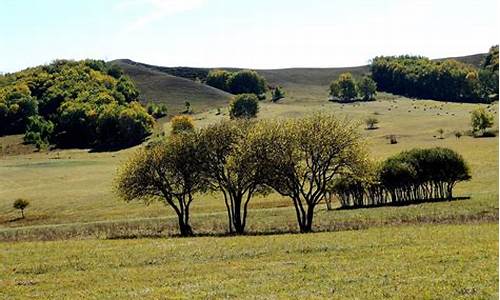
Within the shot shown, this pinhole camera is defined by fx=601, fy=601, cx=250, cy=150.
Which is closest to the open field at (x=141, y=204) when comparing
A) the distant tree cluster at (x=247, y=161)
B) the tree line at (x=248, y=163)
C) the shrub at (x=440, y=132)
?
the shrub at (x=440, y=132)

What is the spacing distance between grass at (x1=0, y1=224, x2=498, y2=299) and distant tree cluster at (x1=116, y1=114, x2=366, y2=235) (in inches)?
613

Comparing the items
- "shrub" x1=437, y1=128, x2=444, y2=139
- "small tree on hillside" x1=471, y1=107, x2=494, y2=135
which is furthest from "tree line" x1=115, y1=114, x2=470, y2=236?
"small tree on hillside" x1=471, y1=107, x2=494, y2=135

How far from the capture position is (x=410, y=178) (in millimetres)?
83375

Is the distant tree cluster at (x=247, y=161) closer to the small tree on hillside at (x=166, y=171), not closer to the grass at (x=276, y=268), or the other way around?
the small tree on hillside at (x=166, y=171)

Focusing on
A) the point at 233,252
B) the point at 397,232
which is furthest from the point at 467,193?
the point at 233,252

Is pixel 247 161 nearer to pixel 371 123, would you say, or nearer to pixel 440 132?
pixel 440 132

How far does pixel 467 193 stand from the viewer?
84.9m

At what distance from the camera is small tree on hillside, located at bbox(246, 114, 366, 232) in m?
59.6

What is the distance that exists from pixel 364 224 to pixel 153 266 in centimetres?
2666

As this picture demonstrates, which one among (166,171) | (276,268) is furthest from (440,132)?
(276,268)

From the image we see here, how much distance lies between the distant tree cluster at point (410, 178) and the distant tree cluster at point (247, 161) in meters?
21.4

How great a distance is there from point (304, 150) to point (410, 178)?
28709mm

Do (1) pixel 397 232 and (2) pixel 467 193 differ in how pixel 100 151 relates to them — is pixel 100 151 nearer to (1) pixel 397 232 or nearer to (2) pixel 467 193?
(2) pixel 467 193

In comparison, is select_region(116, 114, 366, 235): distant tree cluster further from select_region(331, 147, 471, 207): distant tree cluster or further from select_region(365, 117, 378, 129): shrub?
select_region(365, 117, 378, 129): shrub
